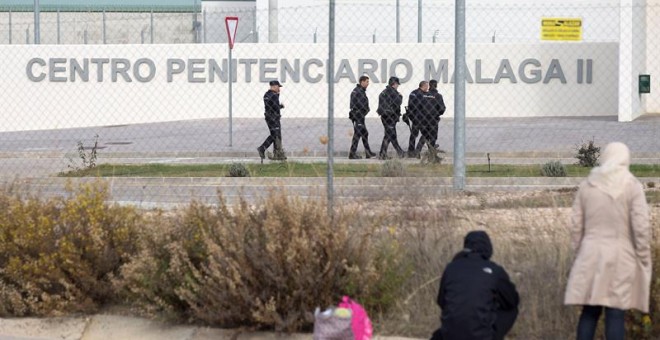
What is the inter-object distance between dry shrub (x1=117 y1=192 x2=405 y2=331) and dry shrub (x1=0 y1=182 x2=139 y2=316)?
320 mm

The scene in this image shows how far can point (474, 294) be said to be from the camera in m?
6.31

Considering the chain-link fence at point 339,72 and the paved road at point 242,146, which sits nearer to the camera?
the paved road at point 242,146

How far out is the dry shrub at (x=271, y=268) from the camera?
7.55 meters

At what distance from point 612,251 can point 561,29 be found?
2888 cm

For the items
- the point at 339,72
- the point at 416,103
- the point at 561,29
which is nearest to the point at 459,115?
the point at 416,103

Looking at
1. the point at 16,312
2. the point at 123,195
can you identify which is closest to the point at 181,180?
the point at 123,195

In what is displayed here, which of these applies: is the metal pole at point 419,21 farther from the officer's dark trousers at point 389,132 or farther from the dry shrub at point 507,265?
the dry shrub at point 507,265

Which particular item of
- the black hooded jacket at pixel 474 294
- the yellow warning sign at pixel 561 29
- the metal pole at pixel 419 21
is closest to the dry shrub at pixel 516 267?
the black hooded jacket at pixel 474 294

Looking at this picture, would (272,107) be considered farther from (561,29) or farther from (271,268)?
(561,29)

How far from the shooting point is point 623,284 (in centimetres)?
662

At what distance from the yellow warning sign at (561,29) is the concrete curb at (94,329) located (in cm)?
2791

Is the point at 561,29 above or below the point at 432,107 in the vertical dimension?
above

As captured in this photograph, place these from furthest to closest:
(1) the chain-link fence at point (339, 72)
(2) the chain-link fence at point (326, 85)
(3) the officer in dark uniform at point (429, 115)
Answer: (1) the chain-link fence at point (339, 72) < (2) the chain-link fence at point (326, 85) < (3) the officer in dark uniform at point (429, 115)

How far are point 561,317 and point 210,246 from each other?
93.4 inches
